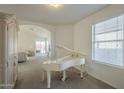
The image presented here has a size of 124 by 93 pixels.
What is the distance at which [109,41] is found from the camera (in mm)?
4086

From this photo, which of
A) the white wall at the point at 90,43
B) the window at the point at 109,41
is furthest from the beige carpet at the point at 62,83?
the window at the point at 109,41

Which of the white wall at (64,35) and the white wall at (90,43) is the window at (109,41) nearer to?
the white wall at (90,43)

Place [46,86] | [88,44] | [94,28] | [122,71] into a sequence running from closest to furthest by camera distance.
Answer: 1. [122,71]
2. [46,86]
3. [94,28]
4. [88,44]

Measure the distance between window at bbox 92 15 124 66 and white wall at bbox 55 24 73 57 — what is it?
2572 mm

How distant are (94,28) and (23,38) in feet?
33.5

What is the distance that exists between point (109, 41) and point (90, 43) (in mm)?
1199

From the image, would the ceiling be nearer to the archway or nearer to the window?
the window

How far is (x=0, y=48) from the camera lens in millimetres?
2707

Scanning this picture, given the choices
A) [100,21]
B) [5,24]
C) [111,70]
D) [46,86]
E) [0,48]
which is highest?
[100,21]

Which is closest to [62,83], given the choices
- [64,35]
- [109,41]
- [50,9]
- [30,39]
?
[109,41]

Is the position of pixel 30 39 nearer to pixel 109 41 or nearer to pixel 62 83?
pixel 62 83

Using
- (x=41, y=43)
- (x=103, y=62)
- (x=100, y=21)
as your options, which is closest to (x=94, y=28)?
(x=100, y=21)

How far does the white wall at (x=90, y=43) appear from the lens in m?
3.52

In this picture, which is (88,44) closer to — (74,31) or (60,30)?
(74,31)
